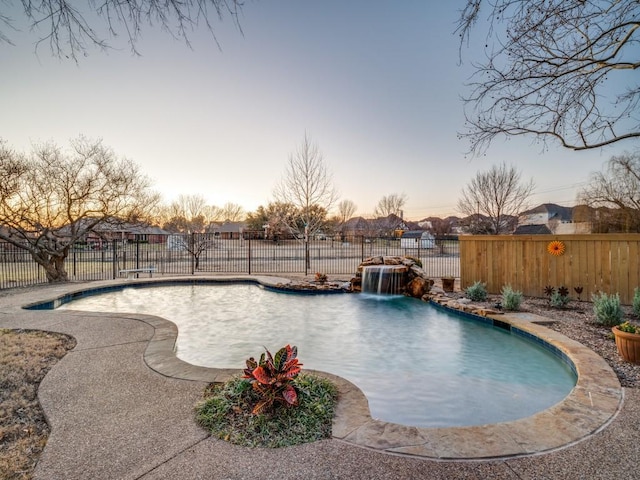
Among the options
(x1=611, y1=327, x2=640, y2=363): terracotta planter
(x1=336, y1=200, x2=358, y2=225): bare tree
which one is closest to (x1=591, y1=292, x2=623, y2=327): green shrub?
(x1=611, y1=327, x2=640, y2=363): terracotta planter

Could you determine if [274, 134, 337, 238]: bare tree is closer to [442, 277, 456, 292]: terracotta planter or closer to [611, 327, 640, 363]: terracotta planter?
[442, 277, 456, 292]: terracotta planter

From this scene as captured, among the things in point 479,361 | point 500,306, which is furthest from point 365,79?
point 479,361

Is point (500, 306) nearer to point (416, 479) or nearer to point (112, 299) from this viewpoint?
point (416, 479)

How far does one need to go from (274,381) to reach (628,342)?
3.74 meters

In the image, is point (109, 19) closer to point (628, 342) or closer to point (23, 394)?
point (23, 394)

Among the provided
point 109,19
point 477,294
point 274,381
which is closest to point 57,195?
point 109,19

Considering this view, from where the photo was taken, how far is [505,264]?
771cm

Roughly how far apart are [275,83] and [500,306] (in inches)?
264

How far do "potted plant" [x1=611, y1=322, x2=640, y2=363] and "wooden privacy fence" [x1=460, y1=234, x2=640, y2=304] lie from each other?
3.74 meters

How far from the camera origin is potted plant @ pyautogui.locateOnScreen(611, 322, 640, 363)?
3.44 meters

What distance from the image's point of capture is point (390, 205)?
118 ft

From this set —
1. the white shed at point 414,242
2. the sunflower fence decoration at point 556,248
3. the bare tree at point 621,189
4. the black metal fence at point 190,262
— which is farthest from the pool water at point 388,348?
the bare tree at point 621,189

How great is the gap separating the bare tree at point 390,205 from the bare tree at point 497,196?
13537 millimetres

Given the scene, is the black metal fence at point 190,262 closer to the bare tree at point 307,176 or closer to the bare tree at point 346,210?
the bare tree at point 307,176
